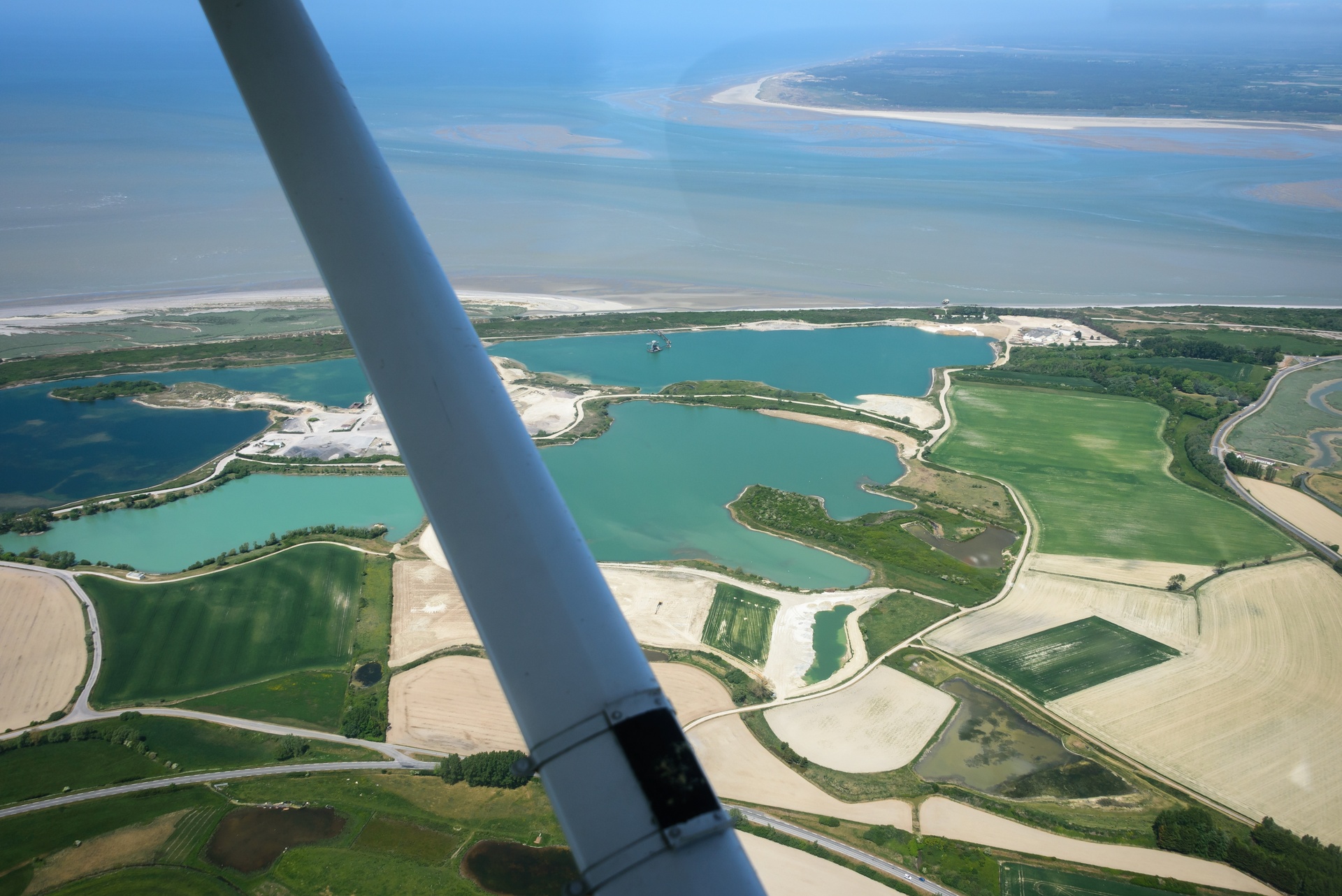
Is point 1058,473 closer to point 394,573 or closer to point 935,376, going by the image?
point 935,376

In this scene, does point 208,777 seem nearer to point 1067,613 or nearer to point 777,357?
point 1067,613

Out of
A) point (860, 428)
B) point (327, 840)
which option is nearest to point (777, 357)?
point (860, 428)

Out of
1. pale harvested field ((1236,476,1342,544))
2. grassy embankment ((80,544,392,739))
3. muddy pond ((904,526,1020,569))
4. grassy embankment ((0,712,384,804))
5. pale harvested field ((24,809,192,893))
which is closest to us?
pale harvested field ((24,809,192,893))

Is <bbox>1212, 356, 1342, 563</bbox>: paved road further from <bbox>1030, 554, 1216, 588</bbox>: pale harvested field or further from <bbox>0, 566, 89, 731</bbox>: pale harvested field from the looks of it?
<bbox>0, 566, 89, 731</bbox>: pale harvested field

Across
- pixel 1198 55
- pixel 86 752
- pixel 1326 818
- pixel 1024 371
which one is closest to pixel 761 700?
pixel 1326 818

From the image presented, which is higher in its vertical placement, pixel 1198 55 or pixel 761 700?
pixel 1198 55

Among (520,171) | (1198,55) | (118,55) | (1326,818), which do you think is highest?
(1198,55)

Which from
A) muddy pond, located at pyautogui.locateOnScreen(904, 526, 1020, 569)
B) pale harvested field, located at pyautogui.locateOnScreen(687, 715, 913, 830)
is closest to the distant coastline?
muddy pond, located at pyautogui.locateOnScreen(904, 526, 1020, 569)
